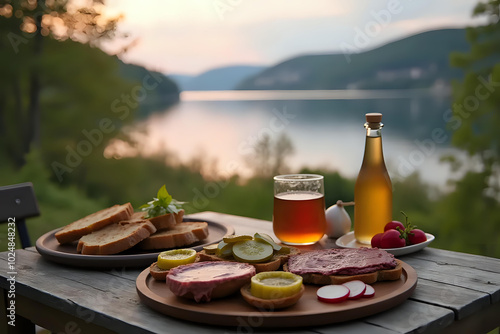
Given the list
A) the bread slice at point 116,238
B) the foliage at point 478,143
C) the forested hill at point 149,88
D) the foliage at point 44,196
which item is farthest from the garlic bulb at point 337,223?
the foliage at point 44,196

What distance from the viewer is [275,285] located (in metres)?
1.06

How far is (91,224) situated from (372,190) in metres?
0.89

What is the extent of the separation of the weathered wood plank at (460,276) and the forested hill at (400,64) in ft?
15.8

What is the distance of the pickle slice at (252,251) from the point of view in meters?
1.27

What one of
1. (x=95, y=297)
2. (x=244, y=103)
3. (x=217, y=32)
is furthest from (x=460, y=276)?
(x=217, y=32)

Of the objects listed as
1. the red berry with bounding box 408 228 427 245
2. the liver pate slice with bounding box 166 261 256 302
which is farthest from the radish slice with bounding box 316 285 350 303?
the red berry with bounding box 408 228 427 245

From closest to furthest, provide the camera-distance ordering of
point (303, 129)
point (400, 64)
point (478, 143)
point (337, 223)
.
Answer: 1. point (337, 223)
2. point (400, 64)
3. point (478, 143)
4. point (303, 129)

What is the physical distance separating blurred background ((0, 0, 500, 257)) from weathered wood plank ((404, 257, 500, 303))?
13.7ft

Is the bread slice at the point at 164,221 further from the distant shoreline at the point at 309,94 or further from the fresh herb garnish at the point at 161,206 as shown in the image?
the distant shoreline at the point at 309,94

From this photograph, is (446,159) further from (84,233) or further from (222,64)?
(84,233)

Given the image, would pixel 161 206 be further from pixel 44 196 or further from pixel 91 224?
pixel 44 196

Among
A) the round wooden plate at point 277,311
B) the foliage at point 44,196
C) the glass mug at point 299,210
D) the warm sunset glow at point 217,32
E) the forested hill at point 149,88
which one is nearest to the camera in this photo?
the round wooden plate at point 277,311

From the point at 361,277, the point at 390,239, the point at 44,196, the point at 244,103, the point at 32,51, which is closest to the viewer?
the point at 361,277

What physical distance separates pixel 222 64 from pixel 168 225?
24.5ft
